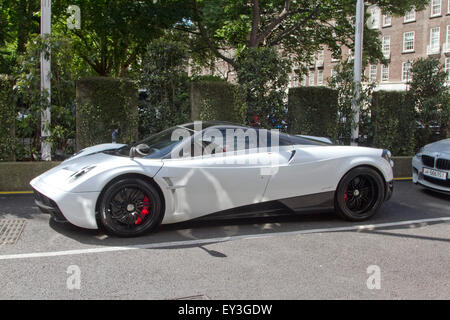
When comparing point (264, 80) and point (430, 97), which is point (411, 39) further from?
point (264, 80)

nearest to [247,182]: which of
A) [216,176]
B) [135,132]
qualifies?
[216,176]

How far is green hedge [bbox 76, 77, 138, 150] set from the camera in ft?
31.5

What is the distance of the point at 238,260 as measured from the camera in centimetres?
452

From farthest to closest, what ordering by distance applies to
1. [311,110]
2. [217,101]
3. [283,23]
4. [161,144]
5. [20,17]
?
[283,23]
[20,17]
[311,110]
[217,101]
[161,144]

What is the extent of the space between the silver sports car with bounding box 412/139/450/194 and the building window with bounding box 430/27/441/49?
35.5 m

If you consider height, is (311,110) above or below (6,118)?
above

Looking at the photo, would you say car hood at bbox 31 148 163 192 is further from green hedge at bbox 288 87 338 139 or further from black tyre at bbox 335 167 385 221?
green hedge at bbox 288 87 338 139

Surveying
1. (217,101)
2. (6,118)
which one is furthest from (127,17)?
(6,118)

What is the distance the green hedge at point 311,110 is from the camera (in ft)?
36.4

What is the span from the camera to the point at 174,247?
493 centimetres

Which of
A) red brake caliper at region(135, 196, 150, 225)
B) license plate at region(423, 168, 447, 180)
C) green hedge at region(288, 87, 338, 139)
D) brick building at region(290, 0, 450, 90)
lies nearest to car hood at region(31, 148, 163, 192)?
red brake caliper at region(135, 196, 150, 225)

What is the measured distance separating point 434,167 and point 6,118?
7925 mm
